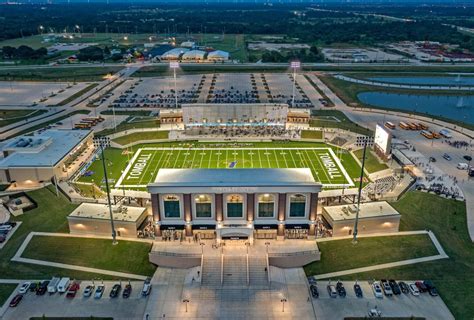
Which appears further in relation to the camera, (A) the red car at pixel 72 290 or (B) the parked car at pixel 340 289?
(A) the red car at pixel 72 290

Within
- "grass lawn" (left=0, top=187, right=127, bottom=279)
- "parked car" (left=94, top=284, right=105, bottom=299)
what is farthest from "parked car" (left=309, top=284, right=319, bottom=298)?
"grass lawn" (left=0, top=187, right=127, bottom=279)

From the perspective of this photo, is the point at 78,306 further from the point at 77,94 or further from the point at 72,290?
the point at 77,94

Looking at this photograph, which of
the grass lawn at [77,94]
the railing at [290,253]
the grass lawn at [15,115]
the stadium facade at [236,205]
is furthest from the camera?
the grass lawn at [77,94]

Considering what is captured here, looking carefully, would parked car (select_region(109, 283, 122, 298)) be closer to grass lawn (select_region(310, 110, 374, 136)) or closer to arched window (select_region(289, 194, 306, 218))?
arched window (select_region(289, 194, 306, 218))

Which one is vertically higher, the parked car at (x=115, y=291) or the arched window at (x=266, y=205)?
the arched window at (x=266, y=205)

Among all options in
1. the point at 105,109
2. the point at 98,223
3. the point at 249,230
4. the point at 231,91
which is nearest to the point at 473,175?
the point at 249,230

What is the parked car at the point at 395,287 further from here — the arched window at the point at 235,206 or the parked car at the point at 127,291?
the parked car at the point at 127,291

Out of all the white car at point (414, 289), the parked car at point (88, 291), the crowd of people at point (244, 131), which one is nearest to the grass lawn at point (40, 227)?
the parked car at point (88, 291)

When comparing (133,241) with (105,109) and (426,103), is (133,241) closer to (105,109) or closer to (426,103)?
(105,109)

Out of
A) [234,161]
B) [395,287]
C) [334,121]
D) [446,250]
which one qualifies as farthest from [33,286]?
[334,121]
